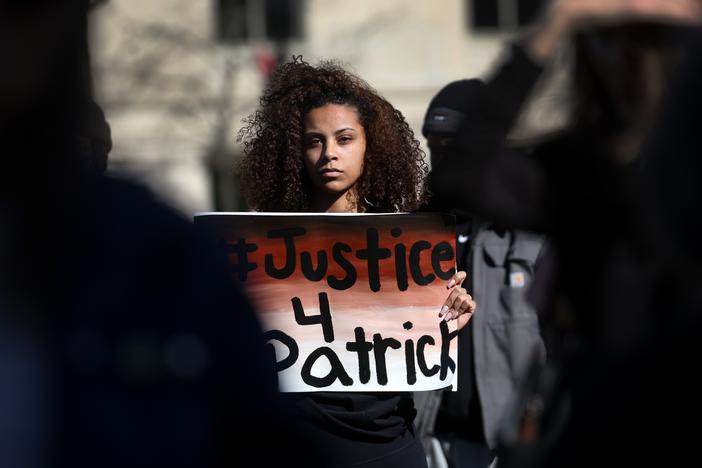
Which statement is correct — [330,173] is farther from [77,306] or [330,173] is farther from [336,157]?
[77,306]

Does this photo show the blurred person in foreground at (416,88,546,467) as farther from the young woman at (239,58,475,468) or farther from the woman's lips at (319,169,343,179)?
the woman's lips at (319,169,343,179)

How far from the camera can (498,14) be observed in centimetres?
2338

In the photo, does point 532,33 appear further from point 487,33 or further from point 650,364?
point 487,33

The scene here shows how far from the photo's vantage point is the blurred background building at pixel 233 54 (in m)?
22.5

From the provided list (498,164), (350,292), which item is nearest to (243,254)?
(350,292)

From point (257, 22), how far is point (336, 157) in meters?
18.8

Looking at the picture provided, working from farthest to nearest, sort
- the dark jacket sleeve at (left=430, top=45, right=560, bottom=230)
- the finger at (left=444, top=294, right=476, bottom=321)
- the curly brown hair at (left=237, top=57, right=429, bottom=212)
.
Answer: the curly brown hair at (left=237, top=57, right=429, bottom=212) → the finger at (left=444, top=294, right=476, bottom=321) → the dark jacket sleeve at (left=430, top=45, right=560, bottom=230)

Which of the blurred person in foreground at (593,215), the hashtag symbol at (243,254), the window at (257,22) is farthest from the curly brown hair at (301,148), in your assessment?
the window at (257,22)

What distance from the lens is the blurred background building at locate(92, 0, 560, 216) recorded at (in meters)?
22.5

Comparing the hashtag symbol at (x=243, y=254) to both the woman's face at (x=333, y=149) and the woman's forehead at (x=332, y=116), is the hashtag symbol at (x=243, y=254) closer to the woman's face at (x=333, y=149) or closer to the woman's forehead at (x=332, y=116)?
the woman's face at (x=333, y=149)

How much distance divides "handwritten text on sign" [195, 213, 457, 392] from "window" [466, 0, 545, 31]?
1906cm

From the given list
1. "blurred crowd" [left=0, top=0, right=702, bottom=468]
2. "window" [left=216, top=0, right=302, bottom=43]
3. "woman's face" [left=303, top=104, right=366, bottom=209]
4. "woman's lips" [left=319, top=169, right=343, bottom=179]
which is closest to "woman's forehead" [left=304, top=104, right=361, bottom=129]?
"woman's face" [left=303, top=104, right=366, bottom=209]

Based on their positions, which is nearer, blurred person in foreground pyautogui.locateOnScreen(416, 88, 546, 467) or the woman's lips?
the woman's lips

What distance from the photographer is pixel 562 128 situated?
3.12 m
